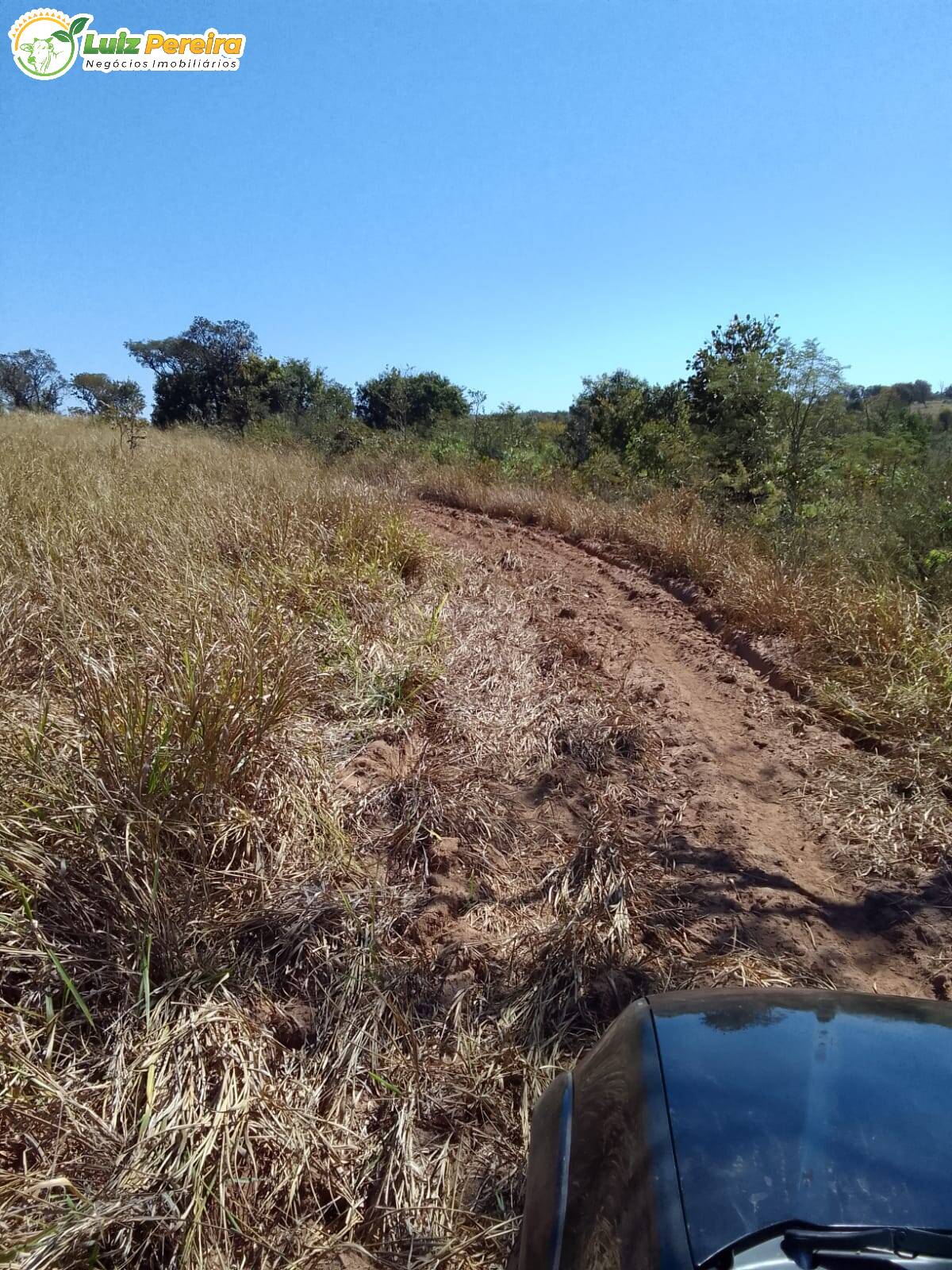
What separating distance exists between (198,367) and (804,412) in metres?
19.8

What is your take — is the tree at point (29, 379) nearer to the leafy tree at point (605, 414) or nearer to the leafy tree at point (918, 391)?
the leafy tree at point (605, 414)

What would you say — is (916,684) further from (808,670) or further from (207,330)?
(207,330)

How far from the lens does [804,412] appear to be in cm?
784

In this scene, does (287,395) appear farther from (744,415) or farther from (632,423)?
(744,415)

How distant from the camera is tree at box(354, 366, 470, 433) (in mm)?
18344

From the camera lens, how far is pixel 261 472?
22.0ft

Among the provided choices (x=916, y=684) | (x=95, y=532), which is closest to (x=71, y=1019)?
(x=95, y=532)

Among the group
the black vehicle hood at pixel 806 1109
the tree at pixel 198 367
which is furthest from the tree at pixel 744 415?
the tree at pixel 198 367

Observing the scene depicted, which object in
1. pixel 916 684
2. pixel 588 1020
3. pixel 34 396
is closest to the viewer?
pixel 588 1020

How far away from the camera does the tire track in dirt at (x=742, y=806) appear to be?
2363 mm

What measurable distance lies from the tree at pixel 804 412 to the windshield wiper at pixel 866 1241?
25.0 ft

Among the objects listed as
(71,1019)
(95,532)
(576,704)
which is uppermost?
(95,532)

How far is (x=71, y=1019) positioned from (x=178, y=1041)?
29 centimetres

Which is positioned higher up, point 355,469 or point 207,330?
point 207,330
